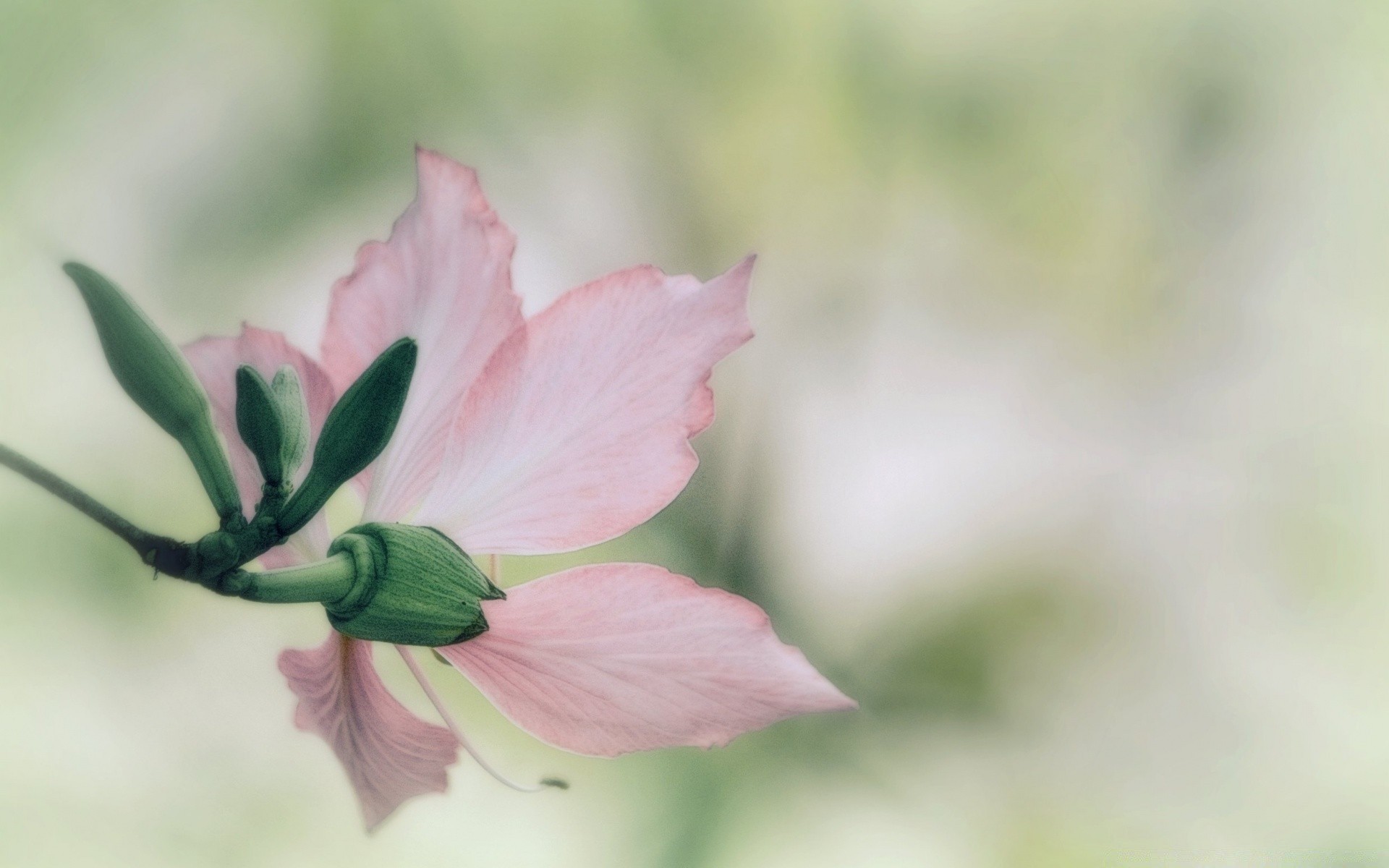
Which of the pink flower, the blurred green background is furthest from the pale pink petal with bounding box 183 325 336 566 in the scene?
the blurred green background

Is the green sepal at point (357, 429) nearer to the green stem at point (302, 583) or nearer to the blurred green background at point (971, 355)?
the green stem at point (302, 583)

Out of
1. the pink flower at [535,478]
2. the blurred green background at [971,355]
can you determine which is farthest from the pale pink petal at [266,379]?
the blurred green background at [971,355]

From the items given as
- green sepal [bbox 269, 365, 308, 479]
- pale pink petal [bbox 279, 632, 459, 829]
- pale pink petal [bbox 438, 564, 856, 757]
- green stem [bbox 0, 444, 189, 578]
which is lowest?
pale pink petal [bbox 279, 632, 459, 829]

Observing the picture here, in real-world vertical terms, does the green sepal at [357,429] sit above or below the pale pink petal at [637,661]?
above

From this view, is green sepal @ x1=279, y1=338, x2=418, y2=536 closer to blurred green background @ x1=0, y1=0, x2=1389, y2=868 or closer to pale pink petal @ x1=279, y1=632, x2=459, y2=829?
pale pink petal @ x1=279, y1=632, x2=459, y2=829

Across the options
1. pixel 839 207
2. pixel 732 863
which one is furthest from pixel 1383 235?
pixel 732 863

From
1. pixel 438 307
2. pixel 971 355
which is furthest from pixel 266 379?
pixel 971 355

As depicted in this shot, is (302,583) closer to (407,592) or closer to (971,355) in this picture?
(407,592)
